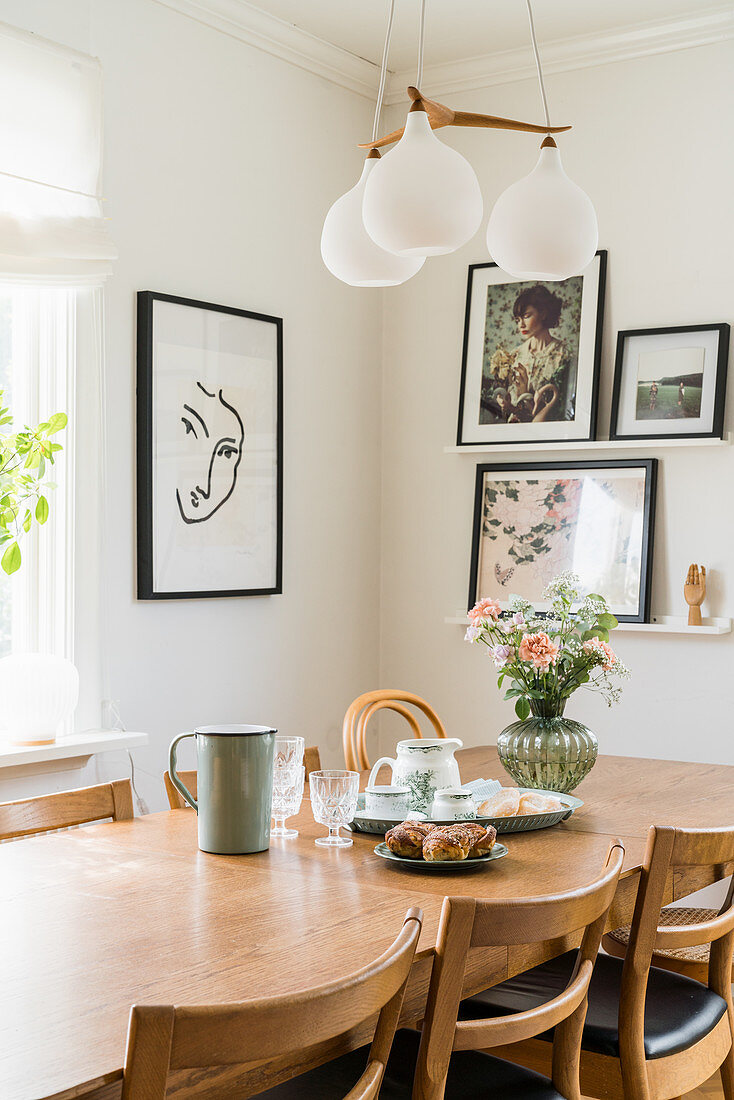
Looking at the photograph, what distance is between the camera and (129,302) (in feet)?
10.9

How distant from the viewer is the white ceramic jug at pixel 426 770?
218 cm

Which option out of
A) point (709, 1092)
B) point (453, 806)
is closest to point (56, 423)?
point (453, 806)

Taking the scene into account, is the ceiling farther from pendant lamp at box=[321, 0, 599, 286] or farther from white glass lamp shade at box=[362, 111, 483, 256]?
white glass lamp shade at box=[362, 111, 483, 256]

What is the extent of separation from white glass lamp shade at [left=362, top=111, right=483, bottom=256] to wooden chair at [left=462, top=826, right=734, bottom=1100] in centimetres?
103

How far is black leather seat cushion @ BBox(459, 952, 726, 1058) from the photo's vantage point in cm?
198

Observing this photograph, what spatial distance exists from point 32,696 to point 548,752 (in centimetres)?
130

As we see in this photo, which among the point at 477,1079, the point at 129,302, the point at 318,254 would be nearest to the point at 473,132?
the point at 318,254

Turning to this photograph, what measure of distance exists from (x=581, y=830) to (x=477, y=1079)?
0.54 meters

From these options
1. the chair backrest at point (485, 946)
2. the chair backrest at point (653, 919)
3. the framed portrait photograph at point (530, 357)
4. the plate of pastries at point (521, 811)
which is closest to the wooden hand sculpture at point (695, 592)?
the framed portrait photograph at point (530, 357)

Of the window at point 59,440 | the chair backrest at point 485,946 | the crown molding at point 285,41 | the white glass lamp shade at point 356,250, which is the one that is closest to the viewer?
the chair backrest at point 485,946

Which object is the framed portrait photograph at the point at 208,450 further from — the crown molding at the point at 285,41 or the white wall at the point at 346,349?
the crown molding at the point at 285,41

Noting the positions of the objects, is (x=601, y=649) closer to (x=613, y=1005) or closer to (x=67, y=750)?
(x=613, y=1005)

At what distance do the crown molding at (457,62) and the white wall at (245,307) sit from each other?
2.2 inches

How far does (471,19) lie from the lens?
3777mm
